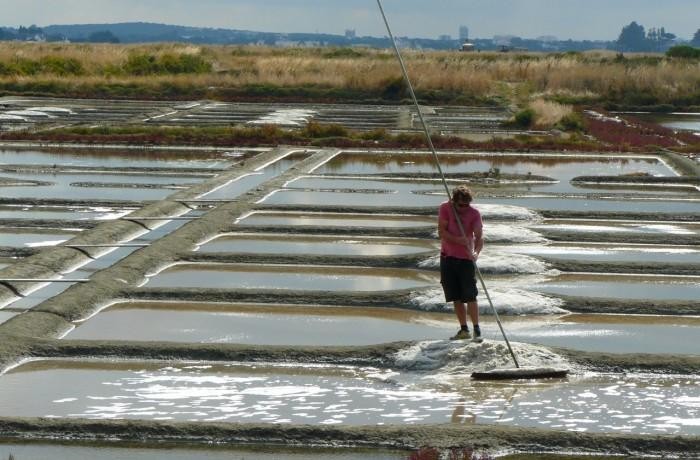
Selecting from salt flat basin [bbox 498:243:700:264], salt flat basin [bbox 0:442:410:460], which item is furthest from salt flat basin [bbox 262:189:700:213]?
salt flat basin [bbox 0:442:410:460]

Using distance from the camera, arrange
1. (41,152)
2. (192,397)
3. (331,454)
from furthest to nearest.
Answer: (41,152), (192,397), (331,454)

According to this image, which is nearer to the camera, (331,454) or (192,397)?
(331,454)

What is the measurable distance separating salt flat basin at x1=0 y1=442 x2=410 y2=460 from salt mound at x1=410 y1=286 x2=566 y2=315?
2858mm

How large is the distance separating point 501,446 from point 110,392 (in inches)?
82.4

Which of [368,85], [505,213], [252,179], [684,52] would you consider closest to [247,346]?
[505,213]

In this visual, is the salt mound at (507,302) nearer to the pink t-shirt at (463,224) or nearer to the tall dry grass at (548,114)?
the pink t-shirt at (463,224)

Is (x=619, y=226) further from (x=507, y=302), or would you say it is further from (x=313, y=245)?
(x=507, y=302)

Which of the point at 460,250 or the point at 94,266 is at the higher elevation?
the point at 460,250

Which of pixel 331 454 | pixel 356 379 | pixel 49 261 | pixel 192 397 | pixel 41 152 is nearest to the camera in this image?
pixel 331 454

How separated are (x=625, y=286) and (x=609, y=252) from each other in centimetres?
147

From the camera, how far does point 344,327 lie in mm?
8195

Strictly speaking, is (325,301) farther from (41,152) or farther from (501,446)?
(41,152)

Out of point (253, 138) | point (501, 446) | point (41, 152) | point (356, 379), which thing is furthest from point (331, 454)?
point (253, 138)

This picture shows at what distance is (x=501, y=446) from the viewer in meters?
5.68
